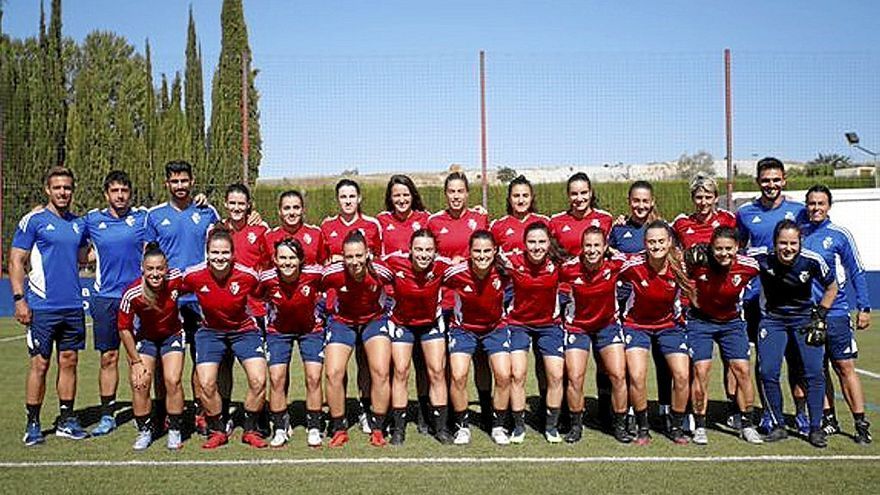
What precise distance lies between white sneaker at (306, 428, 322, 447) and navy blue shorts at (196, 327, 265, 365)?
627 millimetres

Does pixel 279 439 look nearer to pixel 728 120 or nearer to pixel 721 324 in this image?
pixel 721 324

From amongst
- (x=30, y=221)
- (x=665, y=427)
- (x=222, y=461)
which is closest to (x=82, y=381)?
(x=30, y=221)

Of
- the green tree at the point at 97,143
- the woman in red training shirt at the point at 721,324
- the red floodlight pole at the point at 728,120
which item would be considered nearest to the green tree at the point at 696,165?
the red floodlight pole at the point at 728,120

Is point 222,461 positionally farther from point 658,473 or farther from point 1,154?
point 1,154

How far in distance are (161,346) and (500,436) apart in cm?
248

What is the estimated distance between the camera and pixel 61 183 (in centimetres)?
658

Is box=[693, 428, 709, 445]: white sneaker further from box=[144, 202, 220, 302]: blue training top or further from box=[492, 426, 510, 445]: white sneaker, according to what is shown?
box=[144, 202, 220, 302]: blue training top

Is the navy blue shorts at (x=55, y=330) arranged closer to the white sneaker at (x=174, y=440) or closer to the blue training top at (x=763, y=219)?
the white sneaker at (x=174, y=440)

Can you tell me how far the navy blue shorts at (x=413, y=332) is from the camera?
21.4 feet

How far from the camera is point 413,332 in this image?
6.58 metres

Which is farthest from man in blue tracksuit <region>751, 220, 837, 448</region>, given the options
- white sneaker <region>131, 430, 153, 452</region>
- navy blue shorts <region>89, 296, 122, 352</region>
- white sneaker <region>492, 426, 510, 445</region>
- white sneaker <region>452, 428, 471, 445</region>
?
navy blue shorts <region>89, 296, 122, 352</region>

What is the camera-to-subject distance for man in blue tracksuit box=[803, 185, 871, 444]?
6328mm

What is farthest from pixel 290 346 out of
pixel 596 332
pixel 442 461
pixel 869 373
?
pixel 869 373

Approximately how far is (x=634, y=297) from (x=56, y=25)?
66.2 ft
